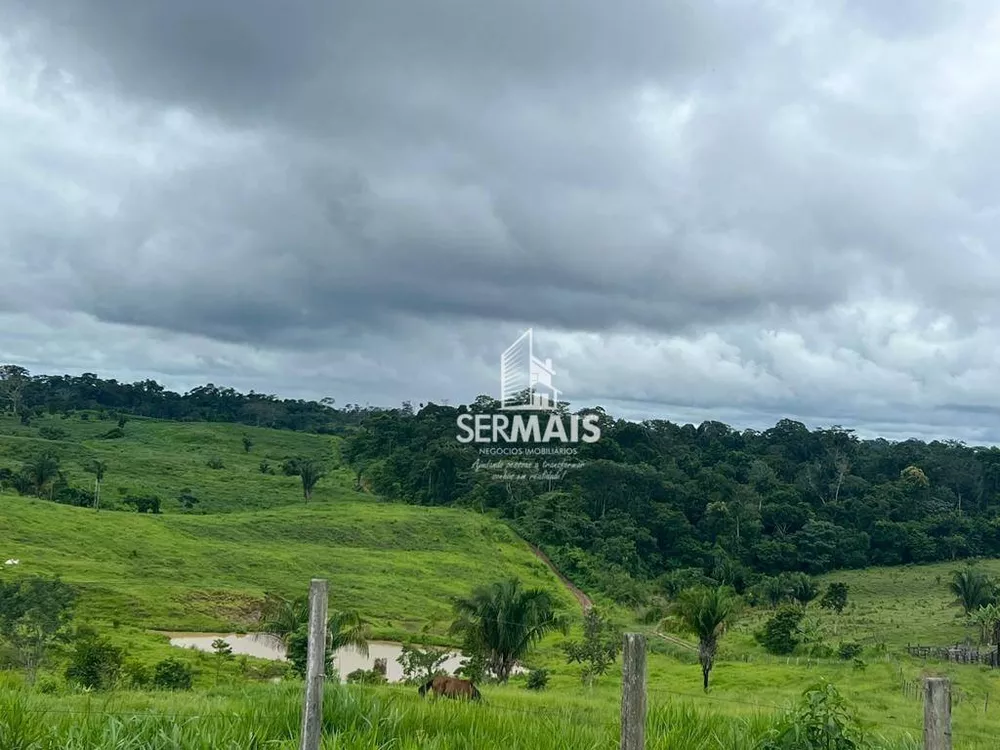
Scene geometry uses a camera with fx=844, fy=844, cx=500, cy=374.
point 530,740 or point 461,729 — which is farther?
point 461,729

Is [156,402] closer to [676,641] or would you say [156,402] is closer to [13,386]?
[13,386]

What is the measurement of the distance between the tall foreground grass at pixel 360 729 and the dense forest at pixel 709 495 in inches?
2034

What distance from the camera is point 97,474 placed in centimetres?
6775

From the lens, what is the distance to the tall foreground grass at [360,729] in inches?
240

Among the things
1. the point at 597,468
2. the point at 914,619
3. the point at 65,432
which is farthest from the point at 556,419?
the point at 65,432

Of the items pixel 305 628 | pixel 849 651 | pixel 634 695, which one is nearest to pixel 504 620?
pixel 305 628

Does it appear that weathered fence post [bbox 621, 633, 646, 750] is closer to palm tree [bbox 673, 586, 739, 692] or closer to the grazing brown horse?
the grazing brown horse

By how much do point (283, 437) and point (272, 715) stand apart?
10283 cm

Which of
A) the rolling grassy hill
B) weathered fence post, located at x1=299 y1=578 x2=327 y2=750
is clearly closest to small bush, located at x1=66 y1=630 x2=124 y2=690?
the rolling grassy hill

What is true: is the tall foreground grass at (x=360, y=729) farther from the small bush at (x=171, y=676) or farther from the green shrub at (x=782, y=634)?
the green shrub at (x=782, y=634)

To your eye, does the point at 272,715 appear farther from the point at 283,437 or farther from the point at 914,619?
the point at 283,437

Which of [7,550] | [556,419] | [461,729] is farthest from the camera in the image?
[556,419]

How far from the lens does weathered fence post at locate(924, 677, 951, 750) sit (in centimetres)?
498

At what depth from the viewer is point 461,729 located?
715 cm
